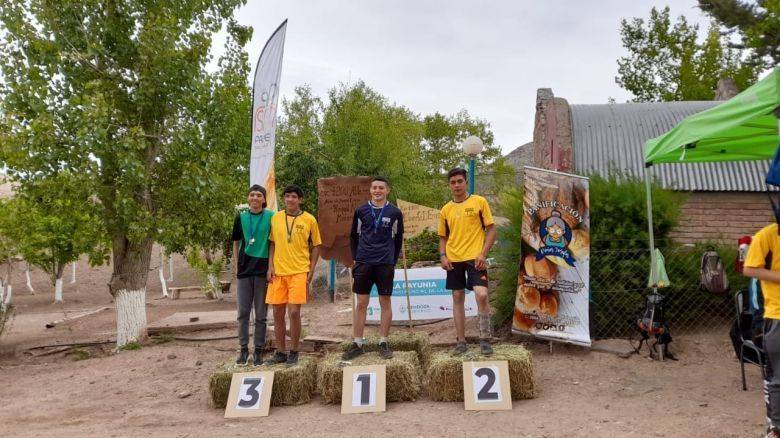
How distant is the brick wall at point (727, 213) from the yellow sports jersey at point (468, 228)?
631 cm

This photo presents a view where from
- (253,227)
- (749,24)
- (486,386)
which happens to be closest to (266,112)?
(253,227)

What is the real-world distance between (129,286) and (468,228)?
21.0 ft

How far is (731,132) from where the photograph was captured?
604 centimetres

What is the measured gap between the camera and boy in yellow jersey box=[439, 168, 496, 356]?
19.6 ft

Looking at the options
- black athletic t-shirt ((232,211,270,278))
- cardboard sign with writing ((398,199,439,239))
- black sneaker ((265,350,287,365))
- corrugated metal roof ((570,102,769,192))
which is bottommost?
black sneaker ((265,350,287,365))

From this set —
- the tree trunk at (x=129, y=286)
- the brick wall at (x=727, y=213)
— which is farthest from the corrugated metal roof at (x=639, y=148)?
the tree trunk at (x=129, y=286)

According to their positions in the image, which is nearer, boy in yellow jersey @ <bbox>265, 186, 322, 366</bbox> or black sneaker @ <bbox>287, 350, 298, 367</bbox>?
black sneaker @ <bbox>287, 350, 298, 367</bbox>

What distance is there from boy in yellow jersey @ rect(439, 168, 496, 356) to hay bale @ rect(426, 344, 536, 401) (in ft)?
0.99

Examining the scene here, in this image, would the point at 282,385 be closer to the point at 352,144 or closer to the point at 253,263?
the point at 253,263

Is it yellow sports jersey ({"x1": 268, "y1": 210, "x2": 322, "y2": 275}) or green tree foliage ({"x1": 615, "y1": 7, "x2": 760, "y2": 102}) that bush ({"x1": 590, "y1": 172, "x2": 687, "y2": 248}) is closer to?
yellow sports jersey ({"x1": 268, "y1": 210, "x2": 322, "y2": 275})

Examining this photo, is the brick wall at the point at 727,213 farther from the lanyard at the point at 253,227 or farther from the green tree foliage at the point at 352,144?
the green tree foliage at the point at 352,144

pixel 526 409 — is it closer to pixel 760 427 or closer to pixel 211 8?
pixel 760 427

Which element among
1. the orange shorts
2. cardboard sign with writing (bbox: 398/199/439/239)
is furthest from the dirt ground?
cardboard sign with writing (bbox: 398/199/439/239)

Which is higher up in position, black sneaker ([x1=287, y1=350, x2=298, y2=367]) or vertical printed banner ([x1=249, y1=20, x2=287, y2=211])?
vertical printed banner ([x1=249, y1=20, x2=287, y2=211])
